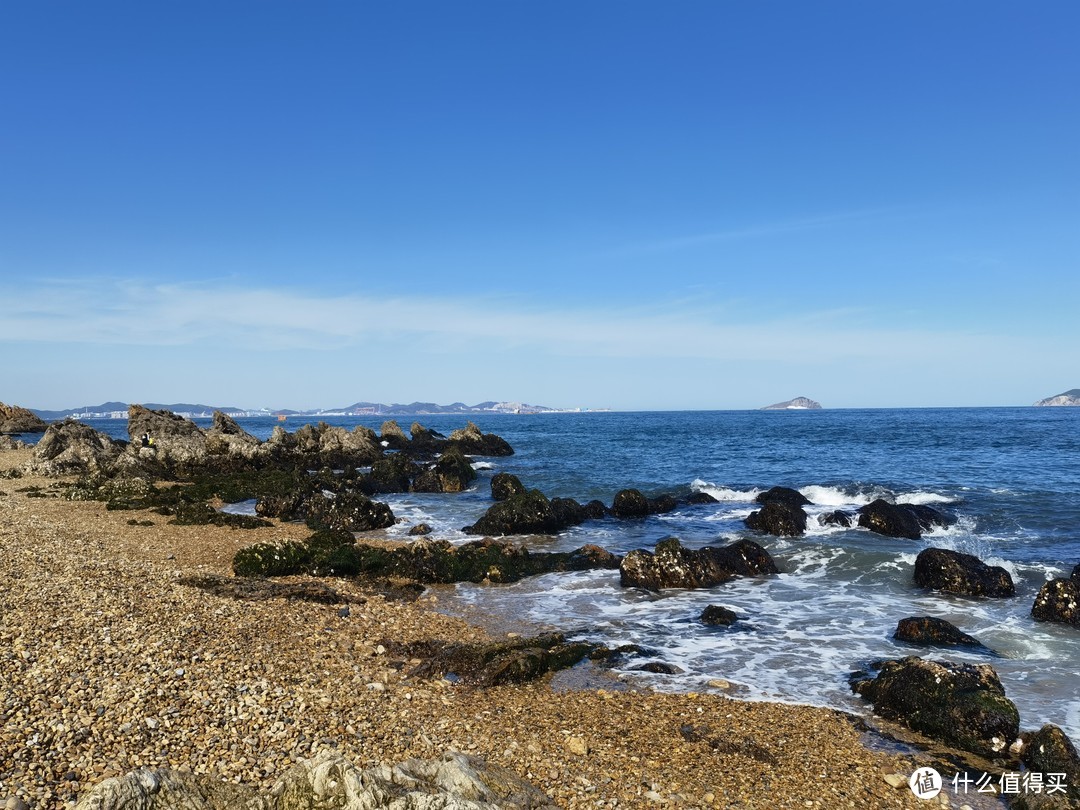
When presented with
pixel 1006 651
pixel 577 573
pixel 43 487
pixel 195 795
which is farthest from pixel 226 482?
pixel 1006 651

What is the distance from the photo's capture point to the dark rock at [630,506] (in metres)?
30.5

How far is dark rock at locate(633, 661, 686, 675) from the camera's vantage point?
12.3 meters

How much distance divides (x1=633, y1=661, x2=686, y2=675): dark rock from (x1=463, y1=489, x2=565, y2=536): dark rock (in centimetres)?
1422

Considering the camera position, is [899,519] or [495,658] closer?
[495,658]

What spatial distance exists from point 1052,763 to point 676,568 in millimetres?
10588

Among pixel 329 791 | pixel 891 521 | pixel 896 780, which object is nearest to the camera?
pixel 329 791

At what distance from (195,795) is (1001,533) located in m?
29.2

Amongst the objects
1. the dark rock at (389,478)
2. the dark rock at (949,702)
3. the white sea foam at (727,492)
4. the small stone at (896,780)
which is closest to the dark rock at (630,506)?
the white sea foam at (727,492)

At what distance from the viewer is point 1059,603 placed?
15492 millimetres

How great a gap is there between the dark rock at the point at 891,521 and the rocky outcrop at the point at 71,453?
135ft

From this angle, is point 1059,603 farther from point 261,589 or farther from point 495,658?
point 261,589

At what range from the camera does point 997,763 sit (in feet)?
30.5

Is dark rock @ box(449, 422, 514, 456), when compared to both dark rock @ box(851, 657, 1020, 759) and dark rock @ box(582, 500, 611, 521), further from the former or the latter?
dark rock @ box(851, 657, 1020, 759)

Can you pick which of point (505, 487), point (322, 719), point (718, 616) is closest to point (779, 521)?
point (718, 616)
